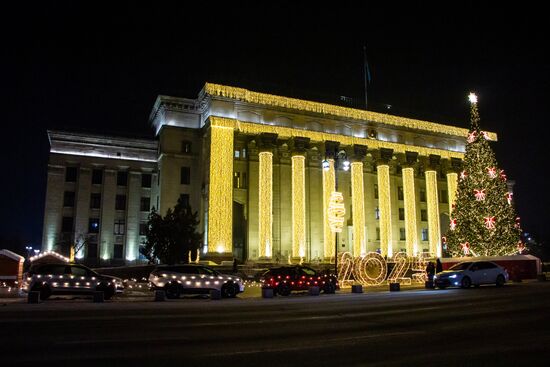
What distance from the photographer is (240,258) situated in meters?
50.8

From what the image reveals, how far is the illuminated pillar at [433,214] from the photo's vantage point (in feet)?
189

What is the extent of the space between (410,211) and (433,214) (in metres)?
3.39

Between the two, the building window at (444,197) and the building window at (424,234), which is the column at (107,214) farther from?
the building window at (444,197)

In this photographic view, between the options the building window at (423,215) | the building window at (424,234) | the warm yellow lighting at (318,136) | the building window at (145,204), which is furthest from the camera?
the building window at (423,215)

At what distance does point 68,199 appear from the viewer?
53812 millimetres

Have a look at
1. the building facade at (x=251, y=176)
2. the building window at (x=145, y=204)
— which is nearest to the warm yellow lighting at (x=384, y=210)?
the building facade at (x=251, y=176)

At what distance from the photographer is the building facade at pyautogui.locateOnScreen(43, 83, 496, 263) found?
1860 inches

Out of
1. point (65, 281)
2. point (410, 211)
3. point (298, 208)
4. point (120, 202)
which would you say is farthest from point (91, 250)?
point (410, 211)

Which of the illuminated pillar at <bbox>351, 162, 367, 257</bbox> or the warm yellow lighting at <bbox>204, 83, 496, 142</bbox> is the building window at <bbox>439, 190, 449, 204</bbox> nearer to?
the warm yellow lighting at <bbox>204, 83, 496, 142</bbox>

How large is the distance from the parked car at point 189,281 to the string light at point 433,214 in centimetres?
3909

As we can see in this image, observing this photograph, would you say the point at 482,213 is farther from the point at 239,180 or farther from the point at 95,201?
the point at 95,201

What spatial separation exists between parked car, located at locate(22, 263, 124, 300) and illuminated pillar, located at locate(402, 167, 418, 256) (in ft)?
133

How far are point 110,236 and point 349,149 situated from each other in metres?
28.6

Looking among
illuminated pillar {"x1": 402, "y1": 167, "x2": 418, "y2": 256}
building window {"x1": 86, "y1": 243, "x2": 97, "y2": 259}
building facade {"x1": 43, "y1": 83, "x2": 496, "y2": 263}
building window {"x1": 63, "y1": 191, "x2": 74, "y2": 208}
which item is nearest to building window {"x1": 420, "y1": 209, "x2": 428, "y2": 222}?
building facade {"x1": 43, "y1": 83, "x2": 496, "y2": 263}
